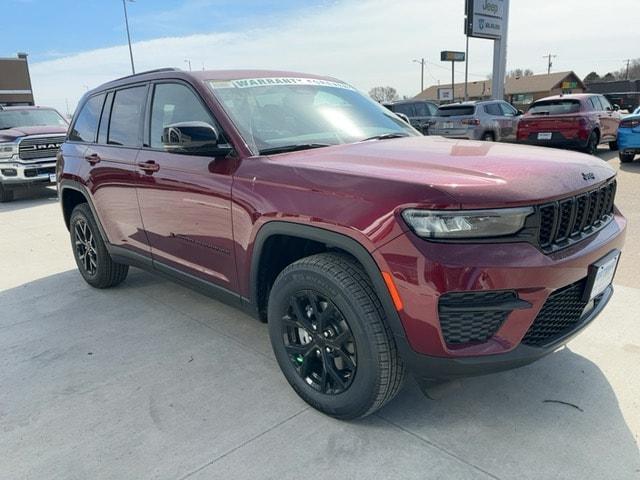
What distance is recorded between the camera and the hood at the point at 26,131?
34.0 ft

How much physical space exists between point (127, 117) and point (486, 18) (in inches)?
619

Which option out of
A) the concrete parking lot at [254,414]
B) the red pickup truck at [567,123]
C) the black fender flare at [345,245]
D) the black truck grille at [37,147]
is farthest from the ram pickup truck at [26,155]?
the red pickup truck at [567,123]

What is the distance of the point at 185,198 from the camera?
3227mm

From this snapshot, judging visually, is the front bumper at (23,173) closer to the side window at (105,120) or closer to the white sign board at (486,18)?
the side window at (105,120)

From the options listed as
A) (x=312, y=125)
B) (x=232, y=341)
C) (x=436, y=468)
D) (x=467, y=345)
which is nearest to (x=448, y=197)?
(x=467, y=345)

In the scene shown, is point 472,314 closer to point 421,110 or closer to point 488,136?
point 488,136

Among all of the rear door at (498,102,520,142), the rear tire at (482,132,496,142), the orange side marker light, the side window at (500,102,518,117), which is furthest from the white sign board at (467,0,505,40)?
the orange side marker light

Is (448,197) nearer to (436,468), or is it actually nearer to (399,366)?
(399,366)

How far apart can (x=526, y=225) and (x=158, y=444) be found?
193 centimetres

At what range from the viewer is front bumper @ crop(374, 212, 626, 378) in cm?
203

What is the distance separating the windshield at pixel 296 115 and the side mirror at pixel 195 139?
0.55 feet

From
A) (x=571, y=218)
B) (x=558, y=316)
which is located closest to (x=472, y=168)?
(x=571, y=218)

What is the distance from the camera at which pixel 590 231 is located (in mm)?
2484

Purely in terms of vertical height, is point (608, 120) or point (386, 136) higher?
point (386, 136)
